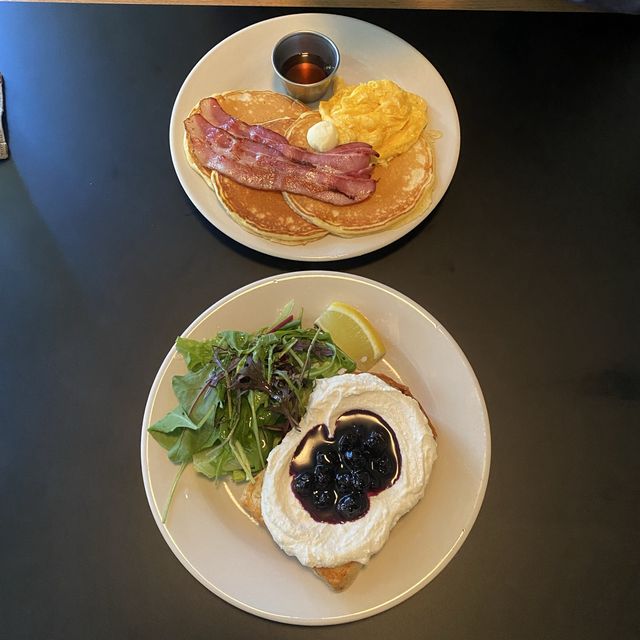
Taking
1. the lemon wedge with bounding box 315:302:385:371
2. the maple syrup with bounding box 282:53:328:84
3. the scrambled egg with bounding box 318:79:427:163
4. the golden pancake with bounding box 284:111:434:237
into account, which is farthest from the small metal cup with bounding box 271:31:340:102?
the lemon wedge with bounding box 315:302:385:371

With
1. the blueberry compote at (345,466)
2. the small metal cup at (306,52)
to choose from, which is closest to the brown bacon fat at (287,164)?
the small metal cup at (306,52)

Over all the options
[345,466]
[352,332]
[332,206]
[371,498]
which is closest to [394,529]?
[371,498]

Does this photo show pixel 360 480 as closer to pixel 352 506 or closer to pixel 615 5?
pixel 352 506

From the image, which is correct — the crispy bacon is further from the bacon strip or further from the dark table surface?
the dark table surface

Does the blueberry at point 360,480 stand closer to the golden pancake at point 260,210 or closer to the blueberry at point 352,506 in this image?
the blueberry at point 352,506

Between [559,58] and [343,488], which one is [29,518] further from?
[559,58]
